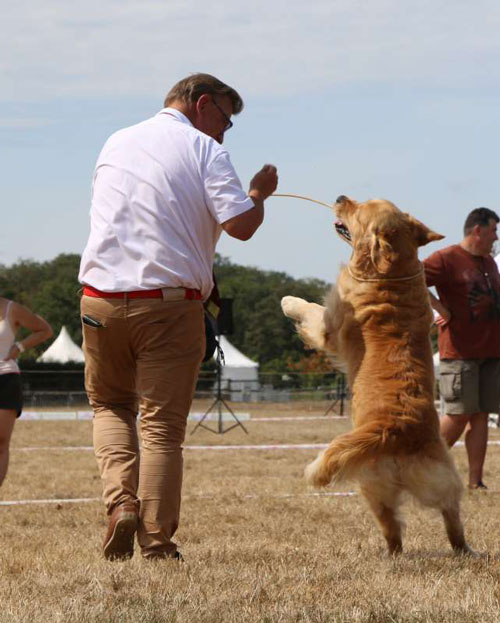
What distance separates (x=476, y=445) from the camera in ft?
24.7

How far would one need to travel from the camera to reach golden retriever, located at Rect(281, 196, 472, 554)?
432 cm

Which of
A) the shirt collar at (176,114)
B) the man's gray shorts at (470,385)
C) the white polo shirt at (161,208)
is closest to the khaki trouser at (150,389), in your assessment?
the white polo shirt at (161,208)

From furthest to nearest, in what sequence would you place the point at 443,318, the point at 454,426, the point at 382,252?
the point at 443,318 → the point at 454,426 → the point at 382,252

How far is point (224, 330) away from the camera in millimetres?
13688

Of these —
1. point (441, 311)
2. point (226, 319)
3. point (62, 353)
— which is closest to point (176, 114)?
point (441, 311)

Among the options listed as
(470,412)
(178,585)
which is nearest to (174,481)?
(178,585)

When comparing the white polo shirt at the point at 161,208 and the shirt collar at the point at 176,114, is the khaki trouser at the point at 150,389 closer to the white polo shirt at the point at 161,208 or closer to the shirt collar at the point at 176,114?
the white polo shirt at the point at 161,208

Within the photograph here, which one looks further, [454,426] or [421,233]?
[454,426]

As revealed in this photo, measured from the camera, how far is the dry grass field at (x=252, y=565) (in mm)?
3160

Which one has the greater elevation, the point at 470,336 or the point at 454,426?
the point at 470,336

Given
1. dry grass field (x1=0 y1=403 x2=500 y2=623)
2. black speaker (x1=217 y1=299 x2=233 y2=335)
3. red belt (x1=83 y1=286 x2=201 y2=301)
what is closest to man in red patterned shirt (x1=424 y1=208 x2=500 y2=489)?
dry grass field (x1=0 y1=403 x2=500 y2=623)

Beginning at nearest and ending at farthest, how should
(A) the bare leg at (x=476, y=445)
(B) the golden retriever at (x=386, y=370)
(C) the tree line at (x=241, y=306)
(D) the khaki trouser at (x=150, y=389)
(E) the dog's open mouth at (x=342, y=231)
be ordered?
(D) the khaki trouser at (x=150, y=389), (B) the golden retriever at (x=386, y=370), (E) the dog's open mouth at (x=342, y=231), (A) the bare leg at (x=476, y=445), (C) the tree line at (x=241, y=306)

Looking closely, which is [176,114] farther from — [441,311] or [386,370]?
[441,311]

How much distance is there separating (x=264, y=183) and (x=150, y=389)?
3.49ft
